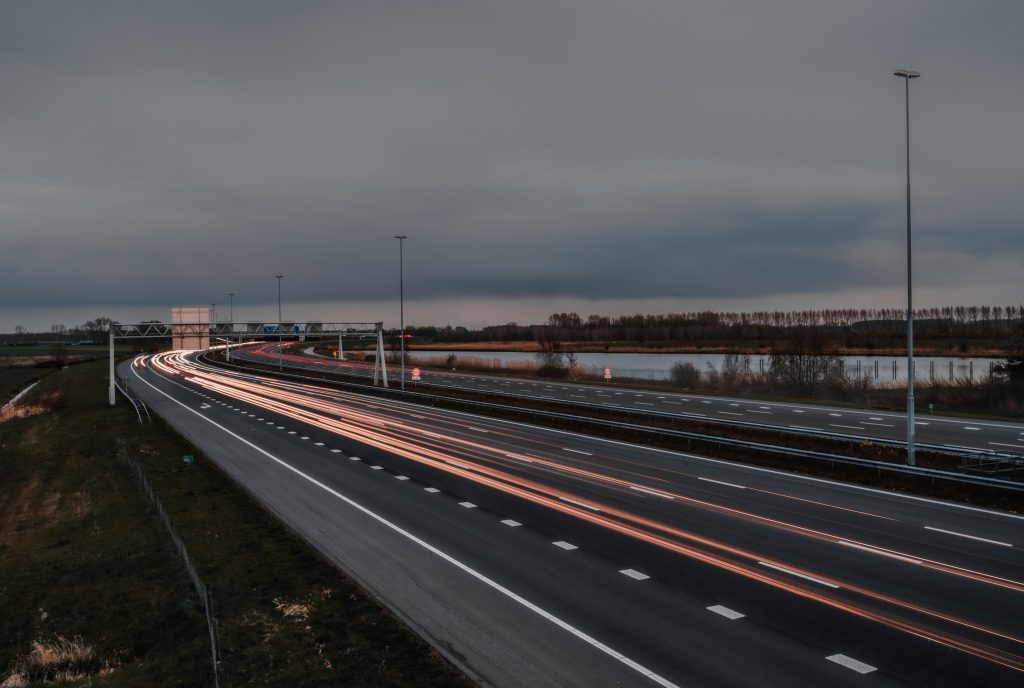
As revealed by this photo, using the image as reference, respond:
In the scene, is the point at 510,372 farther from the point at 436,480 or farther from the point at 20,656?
the point at 20,656

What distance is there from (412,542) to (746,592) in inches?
291

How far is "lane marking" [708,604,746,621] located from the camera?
10.9m

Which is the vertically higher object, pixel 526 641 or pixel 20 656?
pixel 526 641

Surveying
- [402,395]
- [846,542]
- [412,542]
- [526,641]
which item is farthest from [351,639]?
[402,395]

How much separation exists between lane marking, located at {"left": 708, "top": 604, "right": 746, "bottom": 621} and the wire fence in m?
7.75

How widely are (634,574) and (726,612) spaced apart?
226cm

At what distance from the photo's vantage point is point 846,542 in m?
14.8

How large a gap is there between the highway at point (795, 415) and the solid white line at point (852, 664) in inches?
674

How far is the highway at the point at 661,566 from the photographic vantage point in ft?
31.1

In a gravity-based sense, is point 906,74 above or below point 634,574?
above

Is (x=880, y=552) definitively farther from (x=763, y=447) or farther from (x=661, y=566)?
(x=763, y=447)

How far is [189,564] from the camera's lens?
548 inches

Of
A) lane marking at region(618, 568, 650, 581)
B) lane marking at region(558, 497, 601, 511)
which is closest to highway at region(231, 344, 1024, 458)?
lane marking at region(558, 497, 601, 511)

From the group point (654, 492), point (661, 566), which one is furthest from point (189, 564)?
point (654, 492)
